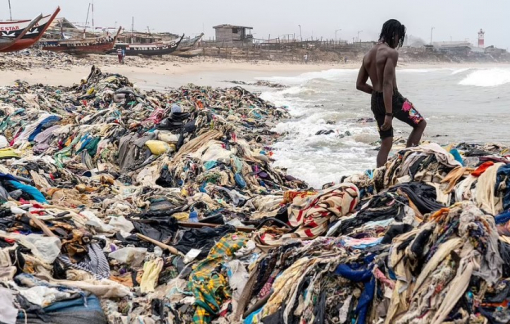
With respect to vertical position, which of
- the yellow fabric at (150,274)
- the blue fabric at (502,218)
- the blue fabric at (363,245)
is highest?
the blue fabric at (502,218)

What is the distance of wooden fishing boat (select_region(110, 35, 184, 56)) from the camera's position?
45.3 m

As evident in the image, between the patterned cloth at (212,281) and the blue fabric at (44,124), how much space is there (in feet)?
22.0

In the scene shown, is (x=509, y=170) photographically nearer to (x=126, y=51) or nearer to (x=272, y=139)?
(x=272, y=139)

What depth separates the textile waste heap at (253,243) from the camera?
250cm

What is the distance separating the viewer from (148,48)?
4609 cm

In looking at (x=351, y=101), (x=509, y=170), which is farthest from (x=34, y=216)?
(x=351, y=101)

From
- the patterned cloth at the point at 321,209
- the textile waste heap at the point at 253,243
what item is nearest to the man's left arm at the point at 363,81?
the textile waste heap at the point at 253,243

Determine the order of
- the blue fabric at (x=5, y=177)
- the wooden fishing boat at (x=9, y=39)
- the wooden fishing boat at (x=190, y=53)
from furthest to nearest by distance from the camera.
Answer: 1. the wooden fishing boat at (x=190, y=53)
2. the wooden fishing boat at (x=9, y=39)
3. the blue fabric at (x=5, y=177)

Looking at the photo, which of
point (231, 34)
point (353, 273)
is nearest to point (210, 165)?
point (353, 273)

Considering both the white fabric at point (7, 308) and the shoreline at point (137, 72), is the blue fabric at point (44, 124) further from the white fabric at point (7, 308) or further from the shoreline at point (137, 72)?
the shoreline at point (137, 72)

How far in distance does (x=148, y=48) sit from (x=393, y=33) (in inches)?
1710

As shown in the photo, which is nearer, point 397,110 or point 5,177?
point 5,177

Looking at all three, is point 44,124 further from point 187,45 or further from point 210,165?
point 187,45

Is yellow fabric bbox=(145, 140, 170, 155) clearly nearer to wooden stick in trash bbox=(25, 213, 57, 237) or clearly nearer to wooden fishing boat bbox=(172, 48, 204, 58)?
wooden stick in trash bbox=(25, 213, 57, 237)
